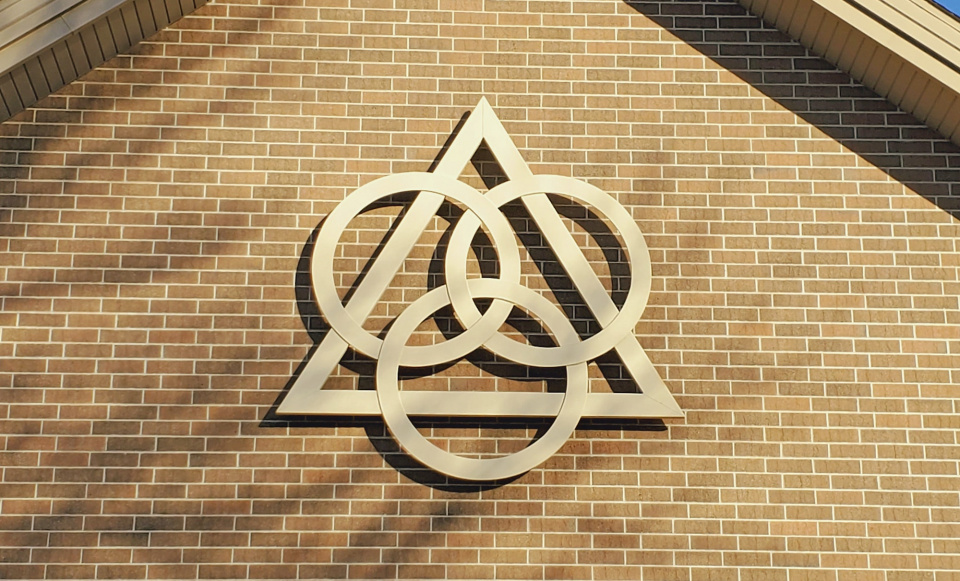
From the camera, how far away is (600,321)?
5184 mm

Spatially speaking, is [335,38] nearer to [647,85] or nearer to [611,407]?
[647,85]

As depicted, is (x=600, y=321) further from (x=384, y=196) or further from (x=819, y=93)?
(x=819, y=93)

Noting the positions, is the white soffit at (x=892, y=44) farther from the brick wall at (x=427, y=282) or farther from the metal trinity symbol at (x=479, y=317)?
the metal trinity symbol at (x=479, y=317)

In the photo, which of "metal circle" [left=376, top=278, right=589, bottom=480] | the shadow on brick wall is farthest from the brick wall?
"metal circle" [left=376, top=278, right=589, bottom=480]

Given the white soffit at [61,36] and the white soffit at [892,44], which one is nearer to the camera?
the white soffit at [61,36]

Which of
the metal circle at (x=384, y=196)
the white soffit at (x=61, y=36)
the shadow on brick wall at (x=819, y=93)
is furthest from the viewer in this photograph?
the shadow on brick wall at (x=819, y=93)

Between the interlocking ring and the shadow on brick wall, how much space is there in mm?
1020

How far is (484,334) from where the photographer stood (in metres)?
5.13

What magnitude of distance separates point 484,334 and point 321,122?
1.31 metres

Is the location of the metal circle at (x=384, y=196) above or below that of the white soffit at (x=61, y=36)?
below

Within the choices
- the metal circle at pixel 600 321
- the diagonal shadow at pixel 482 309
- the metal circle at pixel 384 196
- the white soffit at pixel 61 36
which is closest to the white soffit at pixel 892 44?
the metal circle at pixel 600 321

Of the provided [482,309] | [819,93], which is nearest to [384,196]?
[482,309]

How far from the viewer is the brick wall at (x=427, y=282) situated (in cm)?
507

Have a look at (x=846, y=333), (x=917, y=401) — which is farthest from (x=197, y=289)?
(x=917, y=401)
